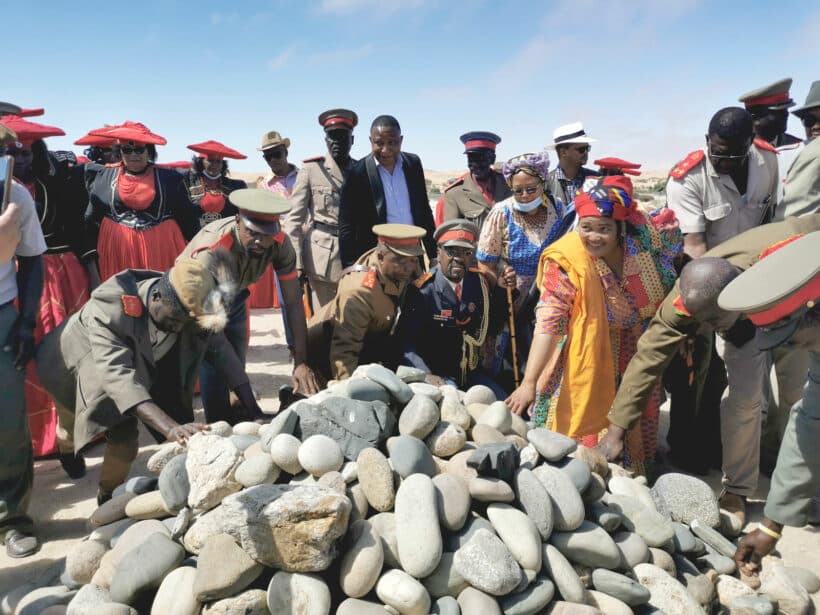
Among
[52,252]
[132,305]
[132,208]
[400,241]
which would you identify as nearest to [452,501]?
[132,305]

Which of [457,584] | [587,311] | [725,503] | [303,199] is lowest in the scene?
[725,503]

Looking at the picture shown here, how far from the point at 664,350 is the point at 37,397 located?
12.7 feet

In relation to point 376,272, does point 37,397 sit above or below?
below

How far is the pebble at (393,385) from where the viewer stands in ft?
8.88

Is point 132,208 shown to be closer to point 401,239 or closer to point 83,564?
point 401,239

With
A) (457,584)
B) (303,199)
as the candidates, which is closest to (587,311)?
(457,584)

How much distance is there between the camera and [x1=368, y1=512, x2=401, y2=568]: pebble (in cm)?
215

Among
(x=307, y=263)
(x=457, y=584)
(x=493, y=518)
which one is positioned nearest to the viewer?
(x=457, y=584)

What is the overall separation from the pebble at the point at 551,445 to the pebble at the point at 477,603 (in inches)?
27.3

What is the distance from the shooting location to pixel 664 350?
289 centimetres

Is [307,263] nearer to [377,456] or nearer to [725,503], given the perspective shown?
[377,456]

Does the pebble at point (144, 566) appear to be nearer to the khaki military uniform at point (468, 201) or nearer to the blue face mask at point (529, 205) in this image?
the blue face mask at point (529, 205)

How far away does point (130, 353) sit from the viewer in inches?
117

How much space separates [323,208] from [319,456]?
3046 millimetres
